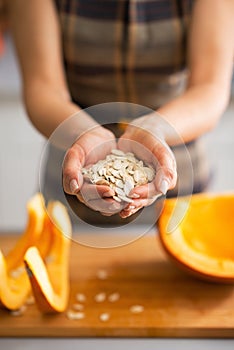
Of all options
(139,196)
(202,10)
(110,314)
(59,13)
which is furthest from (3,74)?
(139,196)

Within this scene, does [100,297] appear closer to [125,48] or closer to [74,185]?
[74,185]

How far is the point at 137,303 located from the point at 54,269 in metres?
0.13

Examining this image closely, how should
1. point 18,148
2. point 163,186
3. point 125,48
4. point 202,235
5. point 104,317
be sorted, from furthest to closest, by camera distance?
point 18,148, point 125,48, point 202,235, point 104,317, point 163,186

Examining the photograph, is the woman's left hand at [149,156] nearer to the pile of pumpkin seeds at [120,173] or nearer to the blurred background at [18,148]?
the pile of pumpkin seeds at [120,173]

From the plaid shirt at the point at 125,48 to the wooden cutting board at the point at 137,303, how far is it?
35cm

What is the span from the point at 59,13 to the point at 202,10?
27 cm

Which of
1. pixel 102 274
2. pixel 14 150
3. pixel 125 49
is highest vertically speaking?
pixel 125 49

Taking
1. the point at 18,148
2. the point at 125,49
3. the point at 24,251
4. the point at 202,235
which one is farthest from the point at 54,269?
the point at 18,148

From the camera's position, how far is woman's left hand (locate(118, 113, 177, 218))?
698 mm

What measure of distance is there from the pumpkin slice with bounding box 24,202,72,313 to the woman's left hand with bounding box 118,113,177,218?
0.47ft

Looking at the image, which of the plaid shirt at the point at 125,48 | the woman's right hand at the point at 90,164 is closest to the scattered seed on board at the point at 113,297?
the woman's right hand at the point at 90,164

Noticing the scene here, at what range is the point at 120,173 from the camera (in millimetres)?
706

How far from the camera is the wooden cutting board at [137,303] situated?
0.85 metres

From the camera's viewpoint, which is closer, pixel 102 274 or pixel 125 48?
pixel 102 274
